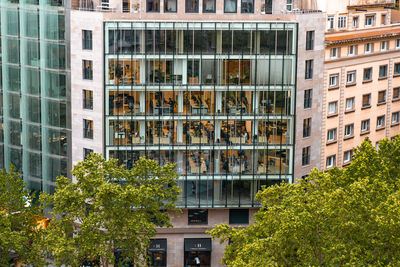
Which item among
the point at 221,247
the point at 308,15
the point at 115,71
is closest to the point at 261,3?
the point at 308,15

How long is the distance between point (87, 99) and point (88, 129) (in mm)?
3413

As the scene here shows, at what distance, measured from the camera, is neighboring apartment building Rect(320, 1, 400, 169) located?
107688 mm

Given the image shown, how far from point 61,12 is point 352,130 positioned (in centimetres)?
3887

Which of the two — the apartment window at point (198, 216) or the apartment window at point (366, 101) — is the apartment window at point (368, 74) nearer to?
the apartment window at point (366, 101)

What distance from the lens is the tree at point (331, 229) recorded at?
215 feet

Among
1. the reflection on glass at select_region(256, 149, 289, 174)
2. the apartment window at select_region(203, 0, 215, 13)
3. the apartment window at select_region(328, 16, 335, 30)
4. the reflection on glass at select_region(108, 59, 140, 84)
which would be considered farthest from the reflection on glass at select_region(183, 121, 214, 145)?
the apartment window at select_region(328, 16, 335, 30)

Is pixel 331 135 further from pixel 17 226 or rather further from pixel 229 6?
pixel 17 226

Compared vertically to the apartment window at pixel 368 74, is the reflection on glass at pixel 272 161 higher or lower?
lower

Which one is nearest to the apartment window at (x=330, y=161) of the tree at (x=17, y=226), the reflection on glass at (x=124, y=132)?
the reflection on glass at (x=124, y=132)

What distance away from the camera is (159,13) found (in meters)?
96.1

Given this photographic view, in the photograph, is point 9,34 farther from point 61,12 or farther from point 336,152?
point 336,152

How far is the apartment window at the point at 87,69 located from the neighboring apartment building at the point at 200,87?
0.43 ft

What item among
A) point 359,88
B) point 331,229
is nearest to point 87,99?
point 359,88

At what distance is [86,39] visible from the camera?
9650 cm
